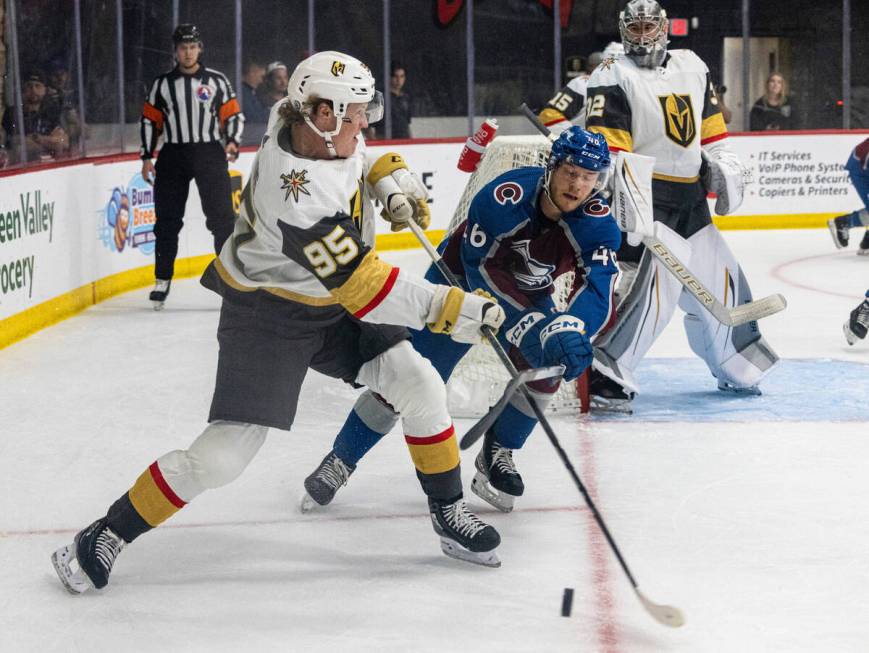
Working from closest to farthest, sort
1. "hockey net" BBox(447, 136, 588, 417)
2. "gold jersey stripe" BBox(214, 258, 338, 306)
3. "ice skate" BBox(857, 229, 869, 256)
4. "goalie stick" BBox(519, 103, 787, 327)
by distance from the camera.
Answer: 1. "gold jersey stripe" BBox(214, 258, 338, 306)
2. "goalie stick" BBox(519, 103, 787, 327)
3. "hockey net" BBox(447, 136, 588, 417)
4. "ice skate" BBox(857, 229, 869, 256)

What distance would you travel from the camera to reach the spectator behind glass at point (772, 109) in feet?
31.9

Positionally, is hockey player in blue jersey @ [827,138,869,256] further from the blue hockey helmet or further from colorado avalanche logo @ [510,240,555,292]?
the blue hockey helmet

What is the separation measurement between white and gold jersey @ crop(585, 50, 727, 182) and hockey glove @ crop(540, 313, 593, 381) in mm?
1249

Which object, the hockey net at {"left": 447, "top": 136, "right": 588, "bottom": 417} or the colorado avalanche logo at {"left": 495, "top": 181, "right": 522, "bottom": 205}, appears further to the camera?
the hockey net at {"left": 447, "top": 136, "right": 588, "bottom": 417}

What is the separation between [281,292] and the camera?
248 centimetres

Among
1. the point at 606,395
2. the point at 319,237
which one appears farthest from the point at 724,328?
the point at 319,237

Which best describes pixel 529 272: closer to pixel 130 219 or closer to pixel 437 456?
pixel 437 456

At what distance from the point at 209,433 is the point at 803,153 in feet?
24.3

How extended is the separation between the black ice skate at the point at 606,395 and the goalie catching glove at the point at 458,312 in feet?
5.40

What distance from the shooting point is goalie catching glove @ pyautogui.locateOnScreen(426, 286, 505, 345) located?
2303mm

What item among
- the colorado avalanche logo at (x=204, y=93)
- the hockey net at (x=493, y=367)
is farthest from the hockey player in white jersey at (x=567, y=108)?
the colorado avalanche logo at (x=204, y=93)

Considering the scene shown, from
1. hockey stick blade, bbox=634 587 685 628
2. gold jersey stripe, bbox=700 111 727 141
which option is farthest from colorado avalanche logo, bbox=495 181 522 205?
gold jersey stripe, bbox=700 111 727 141

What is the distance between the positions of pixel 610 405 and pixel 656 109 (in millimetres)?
878

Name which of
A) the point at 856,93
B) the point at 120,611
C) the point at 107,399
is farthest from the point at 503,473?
the point at 856,93
